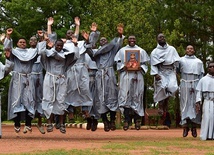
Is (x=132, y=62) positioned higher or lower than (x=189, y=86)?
higher

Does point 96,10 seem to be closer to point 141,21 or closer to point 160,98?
point 141,21

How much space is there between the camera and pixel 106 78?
1917 centimetres

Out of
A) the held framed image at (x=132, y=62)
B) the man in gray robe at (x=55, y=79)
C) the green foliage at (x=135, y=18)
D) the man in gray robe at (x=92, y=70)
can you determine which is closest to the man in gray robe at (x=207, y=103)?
the held framed image at (x=132, y=62)

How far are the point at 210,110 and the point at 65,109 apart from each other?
155 inches

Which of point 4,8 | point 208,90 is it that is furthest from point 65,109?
point 4,8

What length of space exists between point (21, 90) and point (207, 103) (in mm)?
5151

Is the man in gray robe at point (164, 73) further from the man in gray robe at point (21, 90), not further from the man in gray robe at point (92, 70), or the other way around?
the man in gray robe at point (21, 90)

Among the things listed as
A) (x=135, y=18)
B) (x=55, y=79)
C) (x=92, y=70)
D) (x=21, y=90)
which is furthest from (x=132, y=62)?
(x=135, y=18)

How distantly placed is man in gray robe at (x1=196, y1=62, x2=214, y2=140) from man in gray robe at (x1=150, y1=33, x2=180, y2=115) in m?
0.92

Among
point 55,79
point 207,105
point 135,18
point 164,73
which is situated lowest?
point 207,105

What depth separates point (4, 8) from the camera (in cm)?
4112

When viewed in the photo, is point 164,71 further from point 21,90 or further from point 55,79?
point 21,90

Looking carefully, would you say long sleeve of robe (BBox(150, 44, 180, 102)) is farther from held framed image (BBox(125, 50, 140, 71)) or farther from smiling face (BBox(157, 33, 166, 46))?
held framed image (BBox(125, 50, 140, 71))

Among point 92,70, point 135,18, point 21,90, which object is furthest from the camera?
point 135,18
